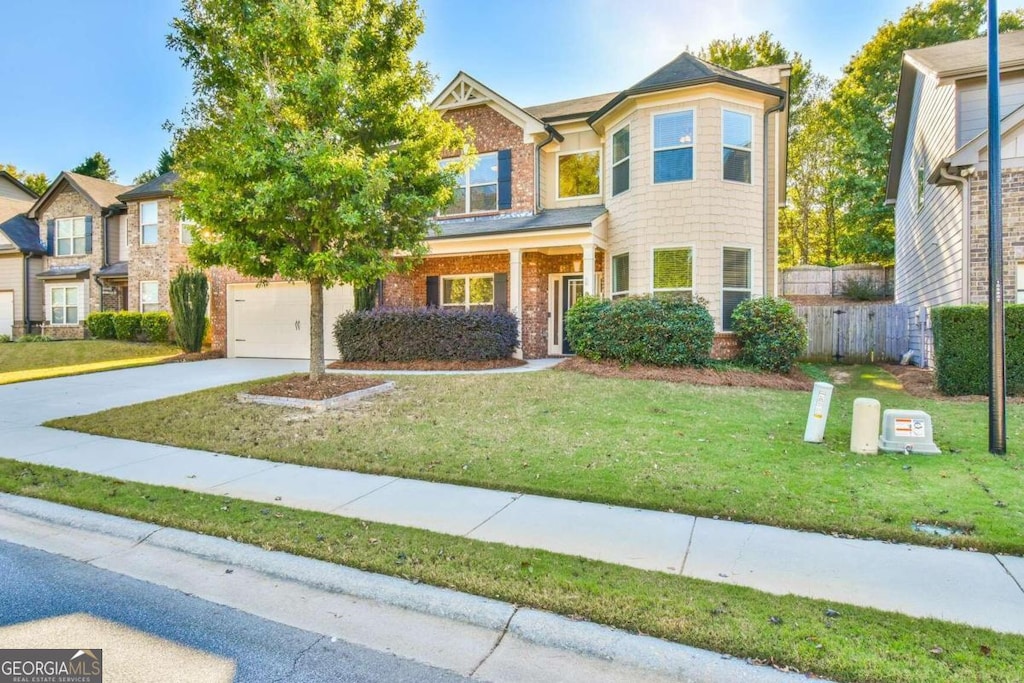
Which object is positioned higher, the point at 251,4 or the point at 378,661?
the point at 251,4

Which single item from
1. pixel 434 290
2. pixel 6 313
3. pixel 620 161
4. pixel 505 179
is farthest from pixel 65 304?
pixel 620 161

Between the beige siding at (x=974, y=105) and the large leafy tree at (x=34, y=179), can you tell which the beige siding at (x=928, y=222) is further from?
the large leafy tree at (x=34, y=179)

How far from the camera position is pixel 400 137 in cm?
998

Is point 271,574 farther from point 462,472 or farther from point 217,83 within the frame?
point 217,83

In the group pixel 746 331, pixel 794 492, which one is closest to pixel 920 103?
pixel 746 331

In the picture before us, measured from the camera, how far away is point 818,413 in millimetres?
6484

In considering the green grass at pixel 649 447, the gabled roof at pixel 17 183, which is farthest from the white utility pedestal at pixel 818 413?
the gabled roof at pixel 17 183

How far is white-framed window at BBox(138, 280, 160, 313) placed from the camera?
21422 mm

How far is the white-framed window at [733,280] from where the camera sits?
41.8 feet

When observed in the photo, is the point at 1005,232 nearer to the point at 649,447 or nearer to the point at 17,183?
the point at 649,447

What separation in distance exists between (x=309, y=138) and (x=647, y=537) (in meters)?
7.59

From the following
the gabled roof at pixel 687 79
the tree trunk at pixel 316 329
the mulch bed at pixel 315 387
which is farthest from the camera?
the gabled roof at pixel 687 79

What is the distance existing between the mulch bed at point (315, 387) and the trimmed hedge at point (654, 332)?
4857 mm

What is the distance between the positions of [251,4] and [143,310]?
669 inches
